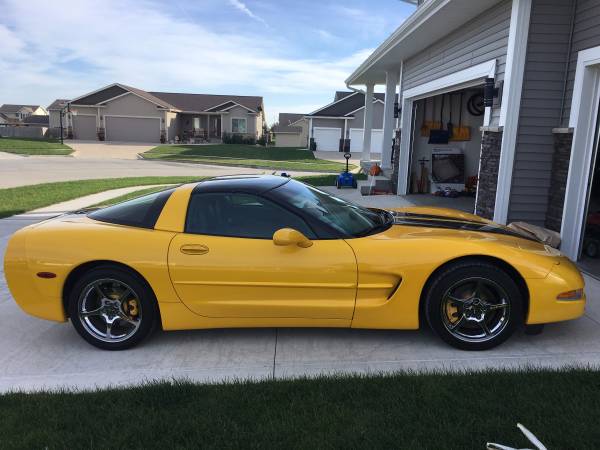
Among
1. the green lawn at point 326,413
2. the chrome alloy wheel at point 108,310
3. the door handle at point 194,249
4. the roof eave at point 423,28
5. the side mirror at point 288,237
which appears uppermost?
the roof eave at point 423,28

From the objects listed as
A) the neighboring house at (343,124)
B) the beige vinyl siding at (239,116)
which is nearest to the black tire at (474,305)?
the neighboring house at (343,124)

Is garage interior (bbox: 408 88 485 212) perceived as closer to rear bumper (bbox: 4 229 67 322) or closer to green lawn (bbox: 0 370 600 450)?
green lawn (bbox: 0 370 600 450)

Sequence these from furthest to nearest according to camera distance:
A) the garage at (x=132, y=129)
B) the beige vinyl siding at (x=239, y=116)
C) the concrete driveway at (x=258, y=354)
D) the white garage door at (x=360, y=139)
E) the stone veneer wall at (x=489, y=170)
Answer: the beige vinyl siding at (x=239, y=116), the garage at (x=132, y=129), the white garage door at (x=360, y=139), the stone veneer wall at (x=489, y=170), the concrete driveway at (x=258, y=354)

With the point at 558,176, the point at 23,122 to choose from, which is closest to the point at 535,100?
the point at 558,176

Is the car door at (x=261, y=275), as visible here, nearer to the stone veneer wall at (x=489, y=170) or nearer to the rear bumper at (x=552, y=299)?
the rear bumper at (x=552, y=299)

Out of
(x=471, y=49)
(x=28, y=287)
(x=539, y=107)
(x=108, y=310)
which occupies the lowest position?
(x=108, y=310)

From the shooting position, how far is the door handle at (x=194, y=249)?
3.79 meters

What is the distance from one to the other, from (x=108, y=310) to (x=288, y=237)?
5.03ft

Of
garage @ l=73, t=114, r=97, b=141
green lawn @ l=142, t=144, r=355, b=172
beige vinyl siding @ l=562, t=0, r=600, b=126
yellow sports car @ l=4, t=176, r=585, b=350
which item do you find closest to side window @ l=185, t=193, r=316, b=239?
yellow sports car @ l=4, t=176, r=585, b=350

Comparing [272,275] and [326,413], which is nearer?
[326,413]

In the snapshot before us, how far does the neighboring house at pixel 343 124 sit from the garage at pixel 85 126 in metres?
21.4

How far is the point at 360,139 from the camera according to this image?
1764 inches

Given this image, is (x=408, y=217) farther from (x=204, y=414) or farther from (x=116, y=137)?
(x=116, y=137)

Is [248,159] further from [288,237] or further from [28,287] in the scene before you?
[288,237]
